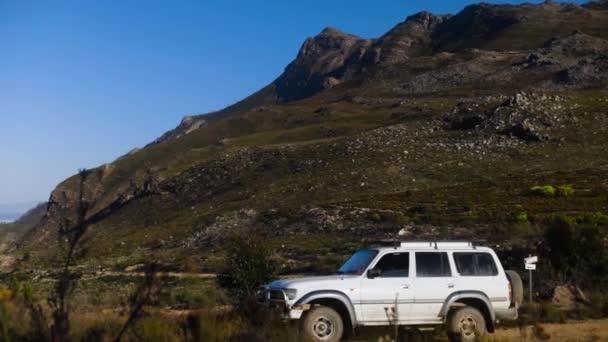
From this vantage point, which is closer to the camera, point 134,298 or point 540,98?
point 134,298

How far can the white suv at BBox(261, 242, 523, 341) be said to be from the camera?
40.5ft

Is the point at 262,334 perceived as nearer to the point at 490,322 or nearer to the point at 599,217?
the point at 490,322

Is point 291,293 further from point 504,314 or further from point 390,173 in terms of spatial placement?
point 390,173

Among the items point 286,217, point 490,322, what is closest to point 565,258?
point 490,322

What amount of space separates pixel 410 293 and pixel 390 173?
55926 mm

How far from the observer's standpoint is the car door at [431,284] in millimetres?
12867

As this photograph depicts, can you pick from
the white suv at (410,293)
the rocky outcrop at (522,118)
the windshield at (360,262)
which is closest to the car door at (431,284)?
the white suv at (410,293)

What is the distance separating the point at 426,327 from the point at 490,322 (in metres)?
1.15

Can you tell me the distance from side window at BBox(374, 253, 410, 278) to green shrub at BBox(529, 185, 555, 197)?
42472 mm

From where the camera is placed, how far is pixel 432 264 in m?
13.2

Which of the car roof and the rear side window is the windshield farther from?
the rear side window

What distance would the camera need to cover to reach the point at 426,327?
13031 mm

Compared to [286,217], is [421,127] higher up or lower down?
higher up

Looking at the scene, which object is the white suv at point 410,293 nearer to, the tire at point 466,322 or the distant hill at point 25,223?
the tire at point 466,322
